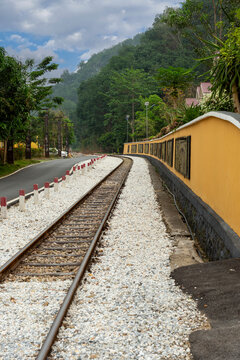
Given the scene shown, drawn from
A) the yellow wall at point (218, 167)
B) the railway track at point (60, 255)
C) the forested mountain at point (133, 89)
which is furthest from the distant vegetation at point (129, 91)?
the railway track at point (60, 255)

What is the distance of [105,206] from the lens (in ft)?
41.8

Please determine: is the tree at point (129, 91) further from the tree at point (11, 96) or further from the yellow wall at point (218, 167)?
the yellow wall at point (218, 167)

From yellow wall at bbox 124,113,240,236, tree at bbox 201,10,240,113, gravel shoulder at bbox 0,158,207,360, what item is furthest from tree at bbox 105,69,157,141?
gravel shoulder at bbox 0,158,207,360

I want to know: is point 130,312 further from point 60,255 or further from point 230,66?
point 230,66

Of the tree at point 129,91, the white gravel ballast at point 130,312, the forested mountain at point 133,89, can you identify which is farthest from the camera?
the tree at point 129,91

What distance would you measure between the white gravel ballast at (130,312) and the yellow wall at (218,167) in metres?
1.46

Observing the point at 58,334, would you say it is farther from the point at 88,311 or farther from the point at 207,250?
the point at 207,250

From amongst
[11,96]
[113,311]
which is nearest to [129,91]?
[11,96]

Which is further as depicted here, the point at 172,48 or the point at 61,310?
the point at 172,48

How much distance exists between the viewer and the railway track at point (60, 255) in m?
5.61

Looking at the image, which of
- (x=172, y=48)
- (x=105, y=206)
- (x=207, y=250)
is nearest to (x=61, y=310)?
(x=207, y=250)

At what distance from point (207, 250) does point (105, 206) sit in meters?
5.96

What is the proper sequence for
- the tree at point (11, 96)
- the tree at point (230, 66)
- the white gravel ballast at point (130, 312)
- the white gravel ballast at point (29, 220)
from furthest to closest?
the tree at point (11, 96), the tree at point (230, 66), the white gravel ballast at point (29, 220), the white gravel ballast at point (130, 312)

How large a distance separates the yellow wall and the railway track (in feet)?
8.72
